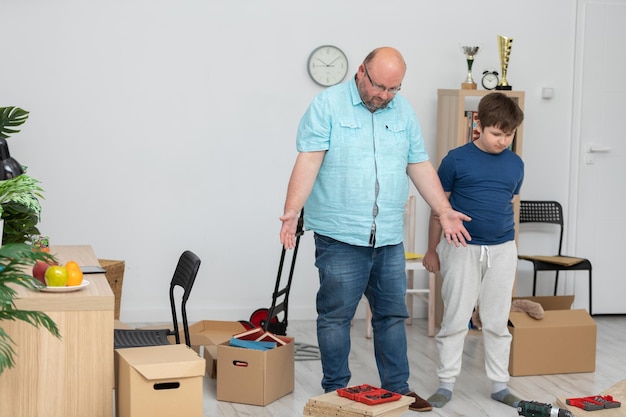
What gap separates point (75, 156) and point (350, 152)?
96.9 inches

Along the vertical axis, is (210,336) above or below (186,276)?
below

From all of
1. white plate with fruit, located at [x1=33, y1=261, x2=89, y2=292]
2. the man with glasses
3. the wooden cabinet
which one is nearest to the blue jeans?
the man with glasses

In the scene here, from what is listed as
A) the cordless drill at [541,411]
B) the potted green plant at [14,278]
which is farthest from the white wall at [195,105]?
the cordless drill at [541,411]

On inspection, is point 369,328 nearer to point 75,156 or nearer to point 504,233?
point 504,233

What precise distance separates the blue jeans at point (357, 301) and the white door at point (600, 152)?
271cm

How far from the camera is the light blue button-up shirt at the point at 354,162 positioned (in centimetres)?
348

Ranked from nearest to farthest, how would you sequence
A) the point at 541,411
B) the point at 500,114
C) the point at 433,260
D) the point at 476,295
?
the point at 541,411
the point at 500,114
the point at 476,295
the point at 433,260

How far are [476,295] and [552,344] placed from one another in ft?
2.70

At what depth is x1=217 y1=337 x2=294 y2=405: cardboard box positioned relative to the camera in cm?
377

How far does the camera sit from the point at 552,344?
443 cm

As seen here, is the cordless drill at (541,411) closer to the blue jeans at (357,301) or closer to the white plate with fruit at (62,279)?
the blue jeans at (357,301)

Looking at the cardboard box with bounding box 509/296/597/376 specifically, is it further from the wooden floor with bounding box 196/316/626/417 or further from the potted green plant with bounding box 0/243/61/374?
the potted green plant with bounding box 0/243/61/374

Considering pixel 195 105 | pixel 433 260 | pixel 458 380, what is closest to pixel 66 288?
pixel 433 260

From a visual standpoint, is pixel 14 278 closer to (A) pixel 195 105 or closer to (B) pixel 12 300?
Result: (B) pixel 12 300
